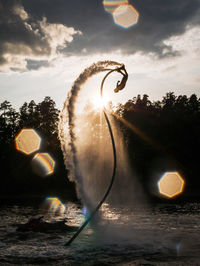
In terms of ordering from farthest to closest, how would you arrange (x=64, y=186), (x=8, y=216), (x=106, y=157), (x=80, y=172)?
1. (x=64, y=186)
2. (x=106, y=157)
3. (x=8, y=216)
4. (x=80, y=172)

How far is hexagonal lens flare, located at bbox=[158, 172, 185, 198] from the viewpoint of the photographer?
66750 mm

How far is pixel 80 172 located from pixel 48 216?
14.6 m

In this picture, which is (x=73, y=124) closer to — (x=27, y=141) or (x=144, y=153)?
(x=144, y=153)

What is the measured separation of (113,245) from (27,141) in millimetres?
67906

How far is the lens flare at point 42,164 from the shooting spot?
7575 centimetres

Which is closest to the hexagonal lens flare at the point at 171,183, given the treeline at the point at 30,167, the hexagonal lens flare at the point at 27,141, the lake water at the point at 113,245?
the treeline at the point at 30,167

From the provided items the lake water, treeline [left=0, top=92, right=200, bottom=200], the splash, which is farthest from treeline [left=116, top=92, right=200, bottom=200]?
the splash

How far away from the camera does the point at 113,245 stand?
20609 mm

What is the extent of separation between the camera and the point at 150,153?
247 feet

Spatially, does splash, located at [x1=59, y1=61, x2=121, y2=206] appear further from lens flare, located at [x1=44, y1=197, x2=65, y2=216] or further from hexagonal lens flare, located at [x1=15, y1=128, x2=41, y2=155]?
hexagonal lens flare, located at [x1=15, y1=128, x2=41, y2=155]

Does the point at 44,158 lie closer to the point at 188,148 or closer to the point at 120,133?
the point at 120,133

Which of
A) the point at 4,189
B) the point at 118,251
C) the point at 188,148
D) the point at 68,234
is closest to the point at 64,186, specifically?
the point at 4,189

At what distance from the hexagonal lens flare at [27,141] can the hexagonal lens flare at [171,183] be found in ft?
111

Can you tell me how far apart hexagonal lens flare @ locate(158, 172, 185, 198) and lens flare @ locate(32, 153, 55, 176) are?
2760 cm
